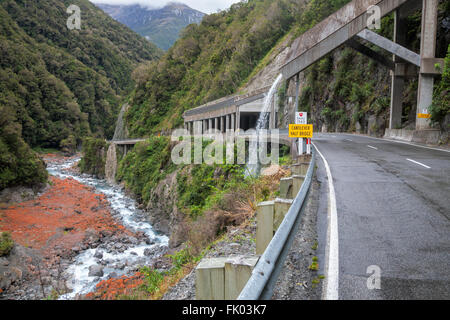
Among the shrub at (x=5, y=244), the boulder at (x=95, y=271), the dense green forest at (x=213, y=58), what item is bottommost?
the boulder at (x=95, y=271)

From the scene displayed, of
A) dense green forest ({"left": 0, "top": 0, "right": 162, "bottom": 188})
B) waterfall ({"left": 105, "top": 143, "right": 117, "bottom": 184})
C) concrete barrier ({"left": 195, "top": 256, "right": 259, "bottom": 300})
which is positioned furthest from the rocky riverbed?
waterfall ({"left": 105, "top": 143, "right": 117, "bottom": 184})

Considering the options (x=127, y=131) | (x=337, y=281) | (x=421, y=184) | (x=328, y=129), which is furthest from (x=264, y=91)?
(x=127, y=131)

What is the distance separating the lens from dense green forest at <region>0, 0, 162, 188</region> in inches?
2869

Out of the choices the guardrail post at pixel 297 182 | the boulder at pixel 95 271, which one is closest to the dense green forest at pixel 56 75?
the boulder at pixel 95 271

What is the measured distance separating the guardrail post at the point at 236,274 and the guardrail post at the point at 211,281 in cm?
6

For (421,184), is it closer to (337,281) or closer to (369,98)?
(337,281)

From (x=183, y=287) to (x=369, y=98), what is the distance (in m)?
28.5

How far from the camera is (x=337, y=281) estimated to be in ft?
10.1

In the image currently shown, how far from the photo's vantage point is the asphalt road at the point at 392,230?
305 cm

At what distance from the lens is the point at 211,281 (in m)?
2.87

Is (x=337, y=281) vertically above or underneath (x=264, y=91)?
underneath

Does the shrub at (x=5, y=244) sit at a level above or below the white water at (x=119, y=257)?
above

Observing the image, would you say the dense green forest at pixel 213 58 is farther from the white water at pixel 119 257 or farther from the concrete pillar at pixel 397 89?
the white water at pixel 119 257
